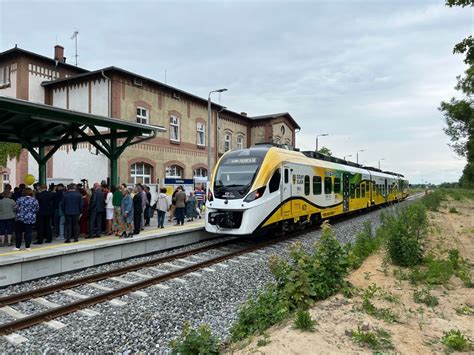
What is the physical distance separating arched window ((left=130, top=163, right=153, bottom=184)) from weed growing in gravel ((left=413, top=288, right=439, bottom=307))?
671 inches

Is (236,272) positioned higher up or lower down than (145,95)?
lower down

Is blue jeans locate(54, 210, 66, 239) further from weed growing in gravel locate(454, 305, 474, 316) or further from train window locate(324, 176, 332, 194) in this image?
train window locate(324, 176, 332, 194)

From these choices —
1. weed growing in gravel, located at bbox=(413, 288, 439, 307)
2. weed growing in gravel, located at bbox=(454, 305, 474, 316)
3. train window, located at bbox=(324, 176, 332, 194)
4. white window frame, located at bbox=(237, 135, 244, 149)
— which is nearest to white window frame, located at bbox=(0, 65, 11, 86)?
white window frame, located at bbox=(237, 135, 244, 149)

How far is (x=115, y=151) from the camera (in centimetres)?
1188

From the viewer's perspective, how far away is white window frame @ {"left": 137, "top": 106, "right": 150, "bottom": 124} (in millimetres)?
20955

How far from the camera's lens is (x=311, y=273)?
5734mm

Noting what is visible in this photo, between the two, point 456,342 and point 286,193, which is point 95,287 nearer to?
point 456,342

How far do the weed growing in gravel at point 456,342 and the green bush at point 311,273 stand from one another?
5.64 feet

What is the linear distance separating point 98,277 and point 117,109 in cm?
1365

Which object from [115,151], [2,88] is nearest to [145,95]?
[2,88]

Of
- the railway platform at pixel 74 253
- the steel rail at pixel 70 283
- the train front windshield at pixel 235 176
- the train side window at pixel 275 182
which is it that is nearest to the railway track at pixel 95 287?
the steel rail at pixel 70 283

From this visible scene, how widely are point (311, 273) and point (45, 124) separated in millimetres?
9806

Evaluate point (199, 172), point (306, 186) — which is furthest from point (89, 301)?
point (199, 172)

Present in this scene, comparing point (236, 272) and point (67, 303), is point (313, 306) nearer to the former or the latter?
point (236, 272)
